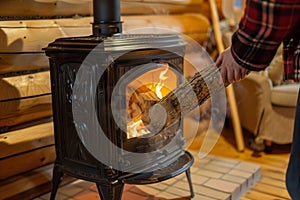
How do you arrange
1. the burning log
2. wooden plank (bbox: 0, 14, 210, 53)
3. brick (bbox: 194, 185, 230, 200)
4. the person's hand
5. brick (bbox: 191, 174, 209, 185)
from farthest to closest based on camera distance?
brick (bbox: 191, 174, 209, 185) → brick (bbox: 194, 185, 230, 200) → wooden plank (bbox: 0, 14, 210, 53) → the burning log → the person's hand

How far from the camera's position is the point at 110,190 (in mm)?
1508

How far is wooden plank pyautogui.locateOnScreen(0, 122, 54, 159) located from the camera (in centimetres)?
172

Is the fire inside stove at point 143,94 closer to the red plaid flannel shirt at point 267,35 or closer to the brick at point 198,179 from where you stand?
the brick at point 198,179

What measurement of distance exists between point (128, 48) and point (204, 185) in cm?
96

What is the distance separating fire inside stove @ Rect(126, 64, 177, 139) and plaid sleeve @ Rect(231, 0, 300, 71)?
0.68 metres

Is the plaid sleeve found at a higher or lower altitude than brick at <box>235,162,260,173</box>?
higher

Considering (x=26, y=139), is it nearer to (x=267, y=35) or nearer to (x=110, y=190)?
(x=110, y=190)

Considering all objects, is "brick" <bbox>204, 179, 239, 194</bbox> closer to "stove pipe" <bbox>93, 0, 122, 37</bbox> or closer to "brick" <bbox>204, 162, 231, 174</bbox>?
"brick" <bbox>204, 162, 231, 174</bbox>

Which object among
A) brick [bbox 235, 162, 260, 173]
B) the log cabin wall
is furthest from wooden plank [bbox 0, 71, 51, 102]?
brick [bbox 235, 162, 260, 173]

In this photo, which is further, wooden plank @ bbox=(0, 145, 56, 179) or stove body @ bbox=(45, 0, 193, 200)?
wooden plank @ bbox=(0, 145, 56, 179)

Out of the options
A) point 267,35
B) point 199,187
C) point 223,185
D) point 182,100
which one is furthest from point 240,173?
point 267,35

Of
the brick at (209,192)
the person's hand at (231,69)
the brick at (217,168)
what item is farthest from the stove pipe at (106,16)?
the brick at (217,168)

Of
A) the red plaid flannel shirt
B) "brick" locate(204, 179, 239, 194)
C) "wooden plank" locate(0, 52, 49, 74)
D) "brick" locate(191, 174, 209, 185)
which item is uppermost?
the red plaid flannel shirt

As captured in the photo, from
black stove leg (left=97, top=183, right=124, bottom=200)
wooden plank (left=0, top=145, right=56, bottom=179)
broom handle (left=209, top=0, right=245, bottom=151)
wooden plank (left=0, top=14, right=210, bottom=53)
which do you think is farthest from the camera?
broom handle (left=209, top=0, right=245, bottom=151)
